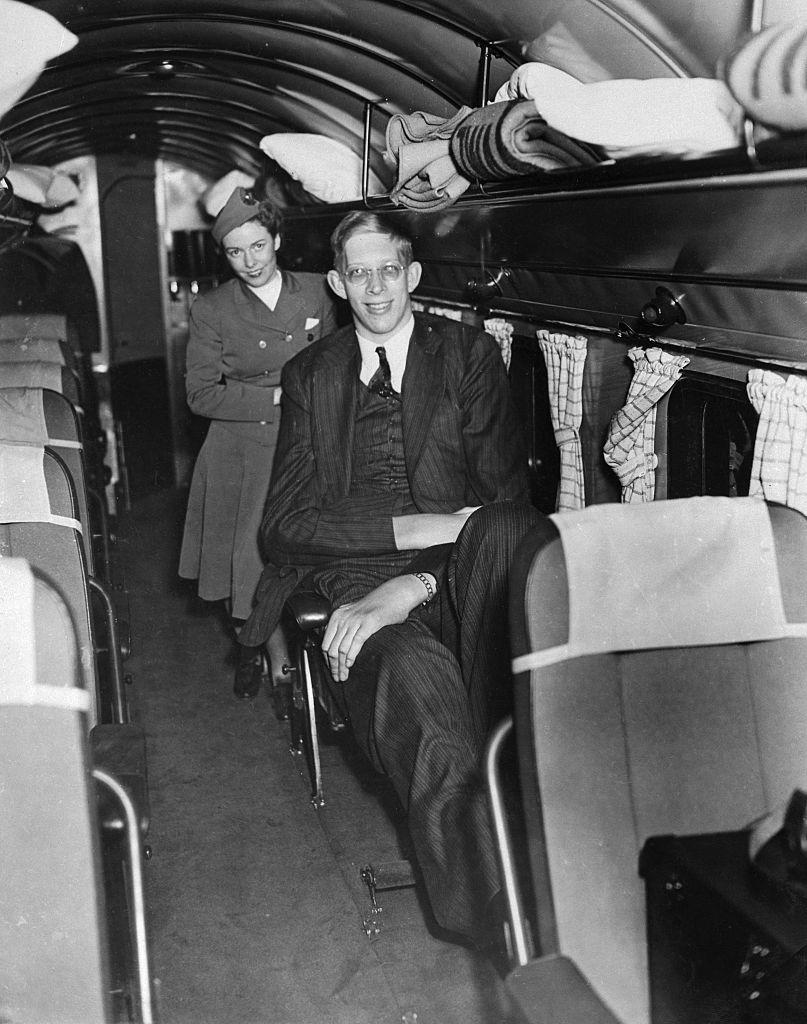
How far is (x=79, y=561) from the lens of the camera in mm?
2904

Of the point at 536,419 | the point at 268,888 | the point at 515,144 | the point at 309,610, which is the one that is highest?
the point at 515,144

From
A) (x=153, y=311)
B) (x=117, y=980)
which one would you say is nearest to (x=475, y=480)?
(x=117, y=980)

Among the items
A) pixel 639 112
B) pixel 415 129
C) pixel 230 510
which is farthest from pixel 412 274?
pixel 230 510

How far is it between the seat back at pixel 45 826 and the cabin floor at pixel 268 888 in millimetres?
1178

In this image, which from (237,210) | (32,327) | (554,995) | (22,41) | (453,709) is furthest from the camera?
(32,327)

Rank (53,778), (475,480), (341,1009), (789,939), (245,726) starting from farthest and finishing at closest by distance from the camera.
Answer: (245,726) < (475,480) < (341,1009) < (53,778) < (789,939)

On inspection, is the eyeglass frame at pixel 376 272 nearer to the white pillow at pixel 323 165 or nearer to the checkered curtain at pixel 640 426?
the checkered curtain at pixel 640 426

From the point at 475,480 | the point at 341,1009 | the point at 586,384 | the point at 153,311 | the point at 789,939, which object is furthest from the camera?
the point at 153,311

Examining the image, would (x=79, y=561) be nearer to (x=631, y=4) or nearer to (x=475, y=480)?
(x=475, y=480)

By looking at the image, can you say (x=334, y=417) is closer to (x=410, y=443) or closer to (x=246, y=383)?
(x=410, y=443)

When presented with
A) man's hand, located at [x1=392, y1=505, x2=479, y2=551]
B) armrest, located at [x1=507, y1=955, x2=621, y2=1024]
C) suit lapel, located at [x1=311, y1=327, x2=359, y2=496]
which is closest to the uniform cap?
suit lapel, located at [x1=311, y1=327, x2=359, y2=496]

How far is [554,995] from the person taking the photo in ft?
5.60

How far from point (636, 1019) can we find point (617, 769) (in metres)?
0.47

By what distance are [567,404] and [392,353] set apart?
911mm
